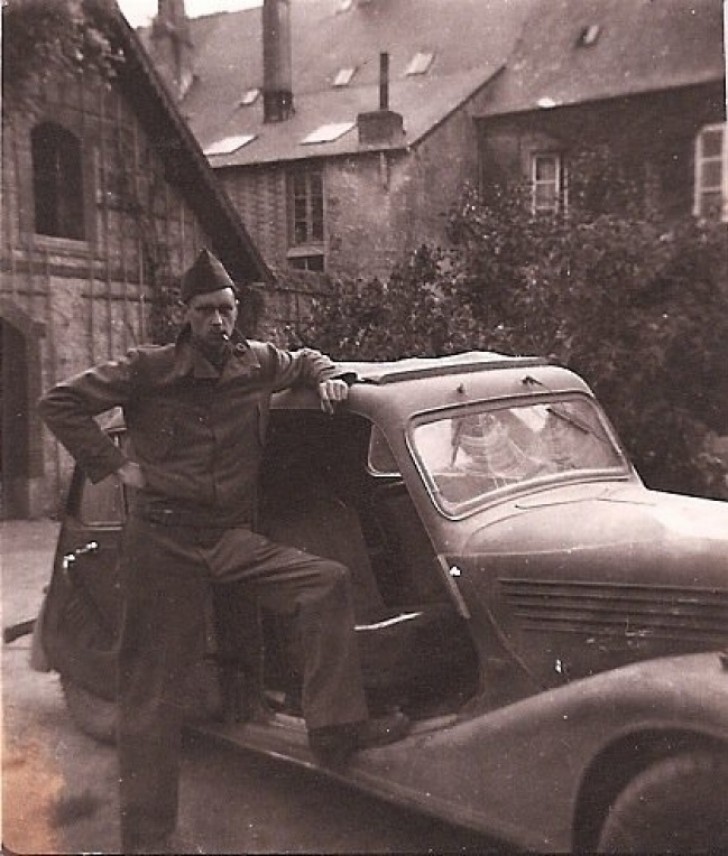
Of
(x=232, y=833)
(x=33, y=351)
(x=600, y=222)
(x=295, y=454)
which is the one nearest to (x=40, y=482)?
(x=33, y=351)

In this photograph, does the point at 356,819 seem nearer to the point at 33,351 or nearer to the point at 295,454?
the point at 295,454

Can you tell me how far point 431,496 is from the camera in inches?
86.9

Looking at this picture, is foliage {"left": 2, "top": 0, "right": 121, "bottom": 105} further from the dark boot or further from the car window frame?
the dark boot


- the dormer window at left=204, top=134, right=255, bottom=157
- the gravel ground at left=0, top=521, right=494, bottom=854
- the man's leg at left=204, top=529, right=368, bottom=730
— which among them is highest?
the dormer window at left=204, top=134, right=255, bottom=157

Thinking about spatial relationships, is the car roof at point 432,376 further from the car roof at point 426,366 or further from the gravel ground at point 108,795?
the gravel ground at point 108,795

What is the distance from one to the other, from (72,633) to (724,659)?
61.4 inches

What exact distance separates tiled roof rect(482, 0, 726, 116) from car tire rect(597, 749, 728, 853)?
4.83ft

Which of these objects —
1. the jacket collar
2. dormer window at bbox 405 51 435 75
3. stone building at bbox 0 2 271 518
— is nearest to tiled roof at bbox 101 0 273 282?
stone building at bbox 0 2 271 518

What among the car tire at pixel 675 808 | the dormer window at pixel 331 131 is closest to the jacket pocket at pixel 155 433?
the dormer window at pixel 331 131

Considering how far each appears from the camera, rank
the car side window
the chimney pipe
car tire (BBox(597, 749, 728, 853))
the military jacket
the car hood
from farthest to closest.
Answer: the car side window
the chimney pipe
the military jacket
the car hood
car tire (BBox(597, 749, 728, 853))

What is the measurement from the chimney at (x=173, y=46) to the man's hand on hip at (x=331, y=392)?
2.67 ft

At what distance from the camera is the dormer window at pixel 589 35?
7.21 feet

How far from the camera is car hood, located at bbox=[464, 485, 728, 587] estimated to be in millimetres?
1903

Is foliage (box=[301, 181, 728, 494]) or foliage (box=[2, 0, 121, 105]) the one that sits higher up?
foliage (box=[2, 0, 121, 105])
